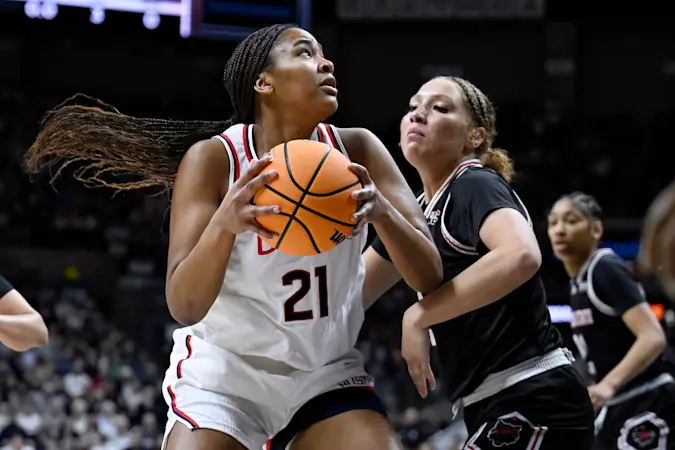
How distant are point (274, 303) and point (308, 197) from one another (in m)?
0.49

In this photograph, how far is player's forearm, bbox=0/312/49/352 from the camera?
142 inches

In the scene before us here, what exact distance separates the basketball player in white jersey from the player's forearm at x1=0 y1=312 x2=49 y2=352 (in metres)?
0.96

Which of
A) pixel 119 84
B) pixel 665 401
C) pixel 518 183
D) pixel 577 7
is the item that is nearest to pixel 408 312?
pixel 665 401

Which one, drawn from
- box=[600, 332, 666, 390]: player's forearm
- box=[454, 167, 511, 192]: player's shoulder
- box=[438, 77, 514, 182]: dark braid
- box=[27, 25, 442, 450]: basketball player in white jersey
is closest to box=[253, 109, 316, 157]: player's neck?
box=[27, 25, 442, 450]: basketball player in white jersey

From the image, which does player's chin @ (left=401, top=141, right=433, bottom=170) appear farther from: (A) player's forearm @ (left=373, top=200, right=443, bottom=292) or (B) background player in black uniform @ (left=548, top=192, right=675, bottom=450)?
(B) background player in black uniform @ (left=548, top=192, right=675, bottom=450)

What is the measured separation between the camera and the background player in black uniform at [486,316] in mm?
2771

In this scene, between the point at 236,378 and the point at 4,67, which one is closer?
the point at 236,378

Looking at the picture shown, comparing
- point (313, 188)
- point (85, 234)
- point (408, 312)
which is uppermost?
point (313, 188)

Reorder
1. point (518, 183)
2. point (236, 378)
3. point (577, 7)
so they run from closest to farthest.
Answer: point (236, 378) → point (518, 183) → point (577, 7)

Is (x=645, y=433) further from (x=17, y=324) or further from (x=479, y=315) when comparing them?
(x=17, y=324)

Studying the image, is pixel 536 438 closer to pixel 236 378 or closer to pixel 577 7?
pixel 236 378

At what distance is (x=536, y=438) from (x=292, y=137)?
1158mm

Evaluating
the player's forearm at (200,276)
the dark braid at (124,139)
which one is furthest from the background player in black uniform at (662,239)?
the dark braid at (124,139)

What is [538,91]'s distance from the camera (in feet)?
53.4
